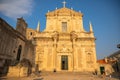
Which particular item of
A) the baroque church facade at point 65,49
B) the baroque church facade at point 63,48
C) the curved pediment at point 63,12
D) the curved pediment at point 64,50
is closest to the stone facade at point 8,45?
the baroque church facade at point 63,48

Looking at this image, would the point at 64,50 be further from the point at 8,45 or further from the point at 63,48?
the point at 8,45

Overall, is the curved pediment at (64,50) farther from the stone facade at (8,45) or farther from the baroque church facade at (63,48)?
the stone facade at (8,45)

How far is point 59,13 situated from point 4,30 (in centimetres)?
1758

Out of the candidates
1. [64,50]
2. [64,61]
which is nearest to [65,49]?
[64,50]

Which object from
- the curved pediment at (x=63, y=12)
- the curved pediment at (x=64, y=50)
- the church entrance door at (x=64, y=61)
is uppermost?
the curved pediment at (x=63, y=12)

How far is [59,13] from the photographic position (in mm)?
27406

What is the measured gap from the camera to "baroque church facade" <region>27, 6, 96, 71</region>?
22.7 metres

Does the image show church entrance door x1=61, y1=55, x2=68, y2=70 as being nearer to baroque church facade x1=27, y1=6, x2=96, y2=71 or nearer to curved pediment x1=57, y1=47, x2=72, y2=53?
baroque church facade x1=27, y1=6, x2=96, y2=71

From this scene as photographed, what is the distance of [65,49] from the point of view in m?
23.9

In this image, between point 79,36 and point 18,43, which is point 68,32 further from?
point 18,43

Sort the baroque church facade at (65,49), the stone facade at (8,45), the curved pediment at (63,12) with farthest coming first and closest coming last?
the curved pediment at (63,12)
the baroque church facade at (65,49)
the stone facade at (8,45)

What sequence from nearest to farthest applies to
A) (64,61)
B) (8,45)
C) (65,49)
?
(8,45), (64,61), (65,49)

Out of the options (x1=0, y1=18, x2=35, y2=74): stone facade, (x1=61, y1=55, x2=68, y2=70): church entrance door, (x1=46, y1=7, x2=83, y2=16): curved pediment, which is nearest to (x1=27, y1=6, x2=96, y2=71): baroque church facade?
(x1=61, y1=55, x2=68, y2=70): church entrance door

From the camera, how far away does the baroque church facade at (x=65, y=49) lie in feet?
74.6
